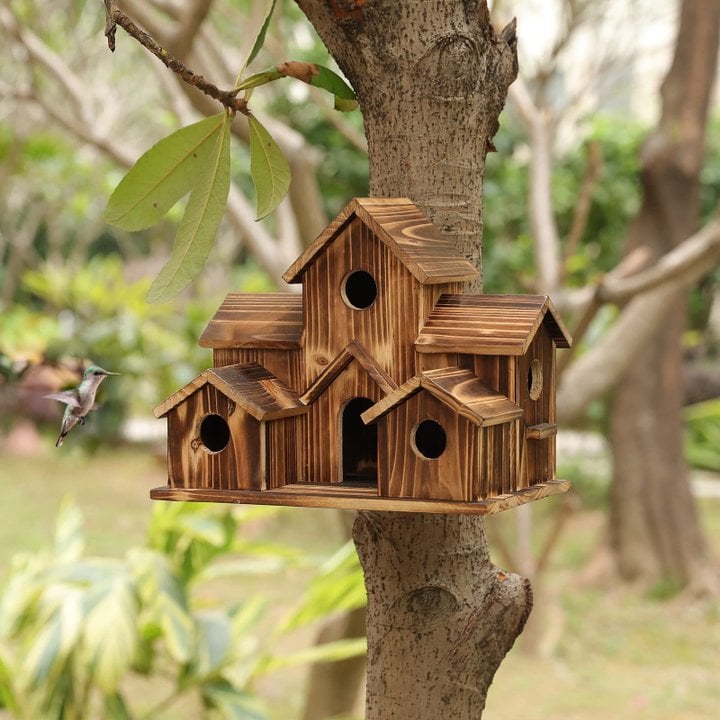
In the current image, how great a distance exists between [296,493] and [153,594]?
2043 mm

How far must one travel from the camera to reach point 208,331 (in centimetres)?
156

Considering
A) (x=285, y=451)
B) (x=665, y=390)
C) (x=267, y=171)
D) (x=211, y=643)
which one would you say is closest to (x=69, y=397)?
(x=285, y=451)

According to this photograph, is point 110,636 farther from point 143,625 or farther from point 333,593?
point 333,593

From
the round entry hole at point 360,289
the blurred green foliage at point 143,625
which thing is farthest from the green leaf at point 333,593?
the round entry hole at point 360,289

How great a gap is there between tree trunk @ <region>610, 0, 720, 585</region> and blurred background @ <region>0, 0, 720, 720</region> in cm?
1

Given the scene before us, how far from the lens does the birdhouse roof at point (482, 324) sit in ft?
4.48

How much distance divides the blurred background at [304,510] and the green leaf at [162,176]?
26.3 inches

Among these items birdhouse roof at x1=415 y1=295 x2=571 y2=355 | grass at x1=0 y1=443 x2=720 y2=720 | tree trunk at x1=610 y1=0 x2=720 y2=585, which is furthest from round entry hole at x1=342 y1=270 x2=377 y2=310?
tree trunk at x1=610 y1=0 x2=720 y2=585

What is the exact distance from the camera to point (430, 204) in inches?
57.5

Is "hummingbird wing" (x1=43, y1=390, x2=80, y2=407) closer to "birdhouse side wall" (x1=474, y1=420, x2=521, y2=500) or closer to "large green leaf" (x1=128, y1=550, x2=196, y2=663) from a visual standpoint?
"birdhouse side wall" (x1=474, y1=420, x2=521, y2=500)

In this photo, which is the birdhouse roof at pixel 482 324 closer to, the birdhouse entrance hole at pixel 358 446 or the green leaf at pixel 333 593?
the birdhouse entrance hole at pixel 358 446

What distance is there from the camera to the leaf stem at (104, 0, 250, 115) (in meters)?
1.21

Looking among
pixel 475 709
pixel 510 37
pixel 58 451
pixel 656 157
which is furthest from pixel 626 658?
pixel 58 451

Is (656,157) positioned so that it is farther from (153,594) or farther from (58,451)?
(58,451)
